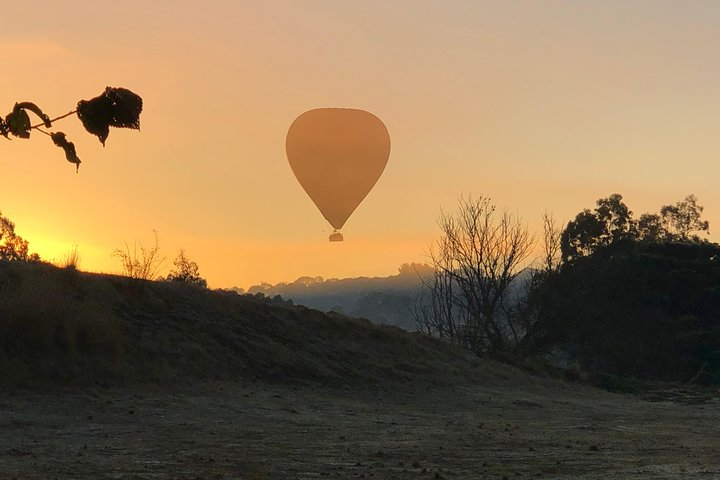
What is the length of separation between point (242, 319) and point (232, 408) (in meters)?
9.66

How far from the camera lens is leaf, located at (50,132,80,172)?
3.38 m

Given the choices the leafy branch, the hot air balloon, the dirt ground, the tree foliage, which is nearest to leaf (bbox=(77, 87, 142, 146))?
the leafy branch

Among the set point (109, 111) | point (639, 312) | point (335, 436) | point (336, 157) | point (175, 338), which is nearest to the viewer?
point (109, 111)

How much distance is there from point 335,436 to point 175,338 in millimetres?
10127

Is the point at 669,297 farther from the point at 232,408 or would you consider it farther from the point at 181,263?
the point at 232,408

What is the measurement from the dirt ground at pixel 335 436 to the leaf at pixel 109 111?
954 cm

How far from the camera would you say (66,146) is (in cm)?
339

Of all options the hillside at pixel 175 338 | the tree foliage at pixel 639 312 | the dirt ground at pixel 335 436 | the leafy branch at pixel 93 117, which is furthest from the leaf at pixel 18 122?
the tree foliage at pixel 639 312

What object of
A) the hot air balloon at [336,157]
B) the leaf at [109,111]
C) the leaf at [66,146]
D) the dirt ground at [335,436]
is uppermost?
the hot air balloon at [336,157]

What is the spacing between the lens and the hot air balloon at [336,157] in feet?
121

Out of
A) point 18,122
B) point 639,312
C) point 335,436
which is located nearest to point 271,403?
point 335,436

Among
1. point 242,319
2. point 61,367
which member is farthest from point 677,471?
point 242,319

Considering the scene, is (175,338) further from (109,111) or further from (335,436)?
(109,111)

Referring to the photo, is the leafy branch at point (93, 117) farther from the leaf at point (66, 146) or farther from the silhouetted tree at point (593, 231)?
the silhouetted tree at point (593, 231)
